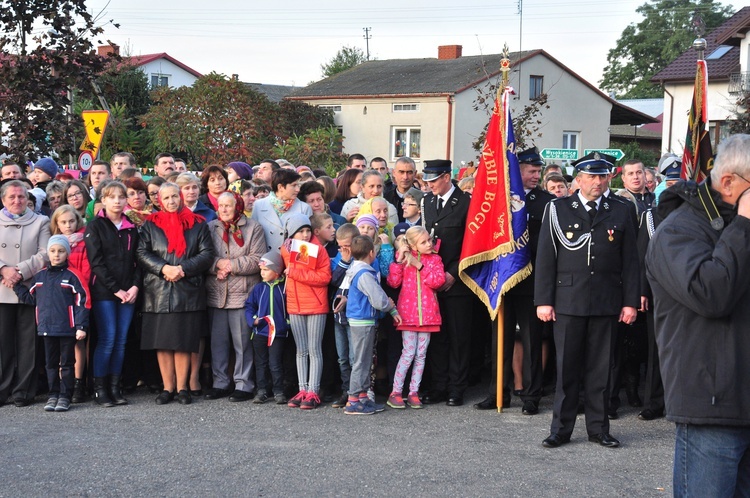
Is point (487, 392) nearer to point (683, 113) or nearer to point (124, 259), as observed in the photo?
point (124, 259)

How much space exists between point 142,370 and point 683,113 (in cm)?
3776

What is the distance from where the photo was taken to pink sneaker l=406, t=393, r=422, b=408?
28.2ft

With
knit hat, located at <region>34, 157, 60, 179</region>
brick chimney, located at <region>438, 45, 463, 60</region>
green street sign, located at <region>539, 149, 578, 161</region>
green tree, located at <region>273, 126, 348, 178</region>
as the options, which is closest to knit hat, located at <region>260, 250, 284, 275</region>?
knit hat, located at <region>34, 157, 60, 179</region>

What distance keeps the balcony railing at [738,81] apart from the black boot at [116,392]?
33624mm

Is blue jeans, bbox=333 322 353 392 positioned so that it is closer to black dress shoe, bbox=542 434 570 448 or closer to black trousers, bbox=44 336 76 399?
black dress shoe, bbox=542 434 570 448

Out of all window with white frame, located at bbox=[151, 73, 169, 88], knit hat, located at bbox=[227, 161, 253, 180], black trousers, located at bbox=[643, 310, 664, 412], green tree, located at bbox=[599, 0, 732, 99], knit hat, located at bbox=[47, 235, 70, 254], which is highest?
green tree, located at bbox=[599, 0, 732, 99]

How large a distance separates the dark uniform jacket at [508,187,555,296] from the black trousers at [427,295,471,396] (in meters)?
0.54

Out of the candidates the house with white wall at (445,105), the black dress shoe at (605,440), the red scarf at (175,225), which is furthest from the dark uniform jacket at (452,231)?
→ the house with white wall at (445,105)

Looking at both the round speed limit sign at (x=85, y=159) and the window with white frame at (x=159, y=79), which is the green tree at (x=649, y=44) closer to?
the window with white frame at (x=159, y=79)

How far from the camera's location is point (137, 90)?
42.8 metres

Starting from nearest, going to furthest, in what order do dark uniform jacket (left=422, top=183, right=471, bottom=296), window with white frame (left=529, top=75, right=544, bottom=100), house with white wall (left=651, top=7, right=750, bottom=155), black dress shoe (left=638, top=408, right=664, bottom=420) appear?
black dress shoe (left=638, top=408, right=664, bottom=420) < dark uniform jacket (left=422, top=183, right=471, bottom=296) < house with white wall (left=651, top=7, right=750, bottom=155) < window with white frame (left=529, top=75, right=544, bottom=100)

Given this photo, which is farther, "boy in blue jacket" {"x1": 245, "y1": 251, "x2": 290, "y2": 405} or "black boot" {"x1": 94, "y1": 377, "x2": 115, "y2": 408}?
"boy in blue jacket" {"x1": 245, "y1": 251, "x2": 290, "y2": 405}

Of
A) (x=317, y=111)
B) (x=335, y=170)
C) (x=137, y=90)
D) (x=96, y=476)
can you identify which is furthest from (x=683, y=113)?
(x=96, y=476)

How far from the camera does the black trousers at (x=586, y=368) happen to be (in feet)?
24.0
